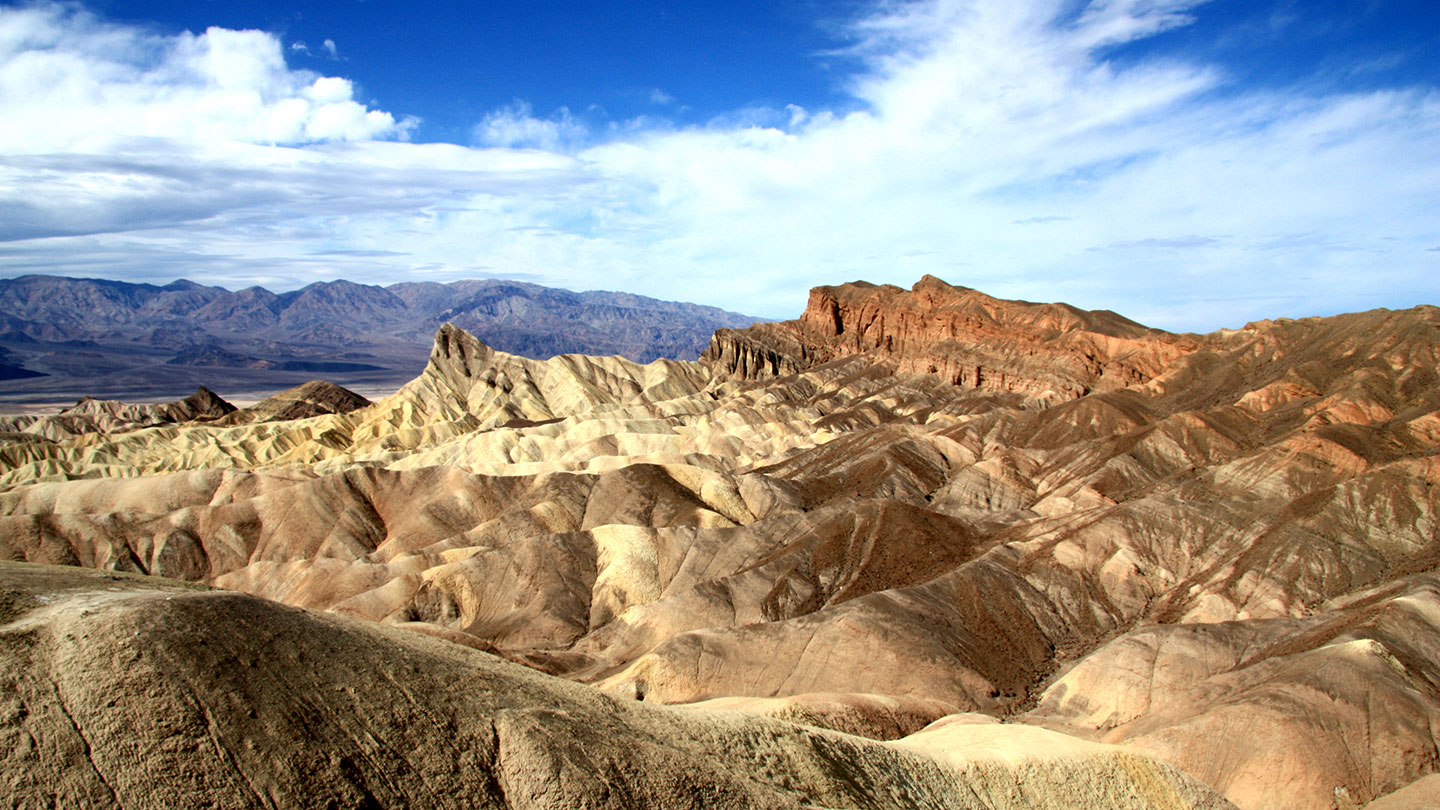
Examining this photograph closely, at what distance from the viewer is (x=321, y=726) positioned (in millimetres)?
15836

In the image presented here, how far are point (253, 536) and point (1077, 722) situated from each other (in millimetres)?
50823

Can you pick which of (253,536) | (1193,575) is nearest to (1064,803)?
(1193,575)

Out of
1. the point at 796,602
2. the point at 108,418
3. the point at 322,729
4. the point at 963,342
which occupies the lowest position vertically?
the point at 108,418

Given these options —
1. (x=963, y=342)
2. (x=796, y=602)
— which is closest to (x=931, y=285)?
(x=963, y=342)

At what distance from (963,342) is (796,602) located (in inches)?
2923

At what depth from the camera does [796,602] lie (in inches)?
1745

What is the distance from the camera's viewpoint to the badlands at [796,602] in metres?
15.9

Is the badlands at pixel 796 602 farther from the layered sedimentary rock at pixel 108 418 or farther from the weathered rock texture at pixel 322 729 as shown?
the layered sedimentary rock at pixel 108 418

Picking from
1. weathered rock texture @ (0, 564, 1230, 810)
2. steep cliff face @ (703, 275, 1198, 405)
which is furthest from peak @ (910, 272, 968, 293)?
weathered rock texture @ (0, 564, 1230, 810)

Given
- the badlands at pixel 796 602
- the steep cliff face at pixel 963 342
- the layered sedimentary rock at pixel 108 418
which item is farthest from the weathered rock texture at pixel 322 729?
the layered sedimentary rock at pixel 108 418

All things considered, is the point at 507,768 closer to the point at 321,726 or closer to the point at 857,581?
the point at 321,726

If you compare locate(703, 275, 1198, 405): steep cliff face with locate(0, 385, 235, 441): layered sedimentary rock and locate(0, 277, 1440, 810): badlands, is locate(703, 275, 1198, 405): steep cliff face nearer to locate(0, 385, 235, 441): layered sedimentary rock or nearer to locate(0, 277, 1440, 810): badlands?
locate(0, 277, 1440, 810): badlands

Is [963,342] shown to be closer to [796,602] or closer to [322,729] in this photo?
[796,602]

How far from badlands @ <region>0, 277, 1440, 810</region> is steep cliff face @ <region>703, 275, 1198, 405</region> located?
1.10m
